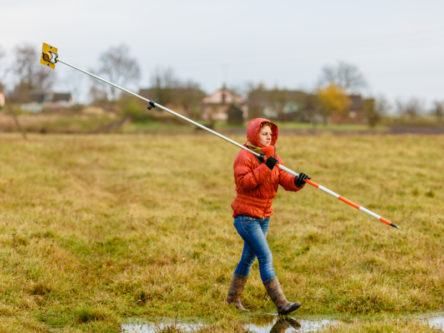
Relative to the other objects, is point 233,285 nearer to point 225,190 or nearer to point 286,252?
point 286,252

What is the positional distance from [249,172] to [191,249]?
13.8 feet

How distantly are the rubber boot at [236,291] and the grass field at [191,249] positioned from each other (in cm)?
21

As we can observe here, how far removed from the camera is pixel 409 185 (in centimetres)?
2148

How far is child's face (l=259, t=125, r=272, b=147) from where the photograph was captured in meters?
8.87

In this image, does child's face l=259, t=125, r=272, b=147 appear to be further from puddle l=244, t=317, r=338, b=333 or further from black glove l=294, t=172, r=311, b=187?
puddle l=244, t=317, r=338, b=333

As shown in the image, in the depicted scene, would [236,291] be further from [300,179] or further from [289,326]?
[300,179]

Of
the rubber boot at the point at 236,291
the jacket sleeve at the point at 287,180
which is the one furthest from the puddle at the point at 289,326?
the jacket sleeve at the point at 287,180

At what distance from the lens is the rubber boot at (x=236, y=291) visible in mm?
9352

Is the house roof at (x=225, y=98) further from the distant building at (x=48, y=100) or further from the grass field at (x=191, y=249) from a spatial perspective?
the grass field at (x=191, y=249)

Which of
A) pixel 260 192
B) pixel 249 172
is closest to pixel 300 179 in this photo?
pixel 260 192

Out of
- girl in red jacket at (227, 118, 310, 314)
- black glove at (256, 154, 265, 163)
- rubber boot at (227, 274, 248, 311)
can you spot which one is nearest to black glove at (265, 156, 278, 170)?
girl in red jacket at (227, 118, 310, 314)

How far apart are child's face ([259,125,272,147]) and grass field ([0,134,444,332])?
2413 mm

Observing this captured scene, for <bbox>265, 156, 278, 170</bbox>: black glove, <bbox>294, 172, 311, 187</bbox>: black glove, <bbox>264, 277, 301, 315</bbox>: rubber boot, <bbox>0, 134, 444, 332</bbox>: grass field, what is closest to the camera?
<bbox>265, 156, 278, 170</bbox>: black glove

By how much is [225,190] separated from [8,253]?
11.2 metres
